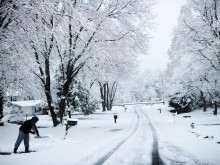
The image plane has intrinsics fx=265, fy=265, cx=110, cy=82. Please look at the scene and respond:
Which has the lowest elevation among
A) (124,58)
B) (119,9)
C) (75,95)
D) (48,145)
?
(48,145)

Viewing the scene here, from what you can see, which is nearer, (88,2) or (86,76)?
(88,2)

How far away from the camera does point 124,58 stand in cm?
1997

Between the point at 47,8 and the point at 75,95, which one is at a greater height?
the point at 47,8

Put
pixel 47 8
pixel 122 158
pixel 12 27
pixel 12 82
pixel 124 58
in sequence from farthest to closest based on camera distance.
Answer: pixel 124 58
pixel 12 82
pixel 12 27
pixel 47 8
pixel 122 158

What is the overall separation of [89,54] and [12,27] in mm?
7129

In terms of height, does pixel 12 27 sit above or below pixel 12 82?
above

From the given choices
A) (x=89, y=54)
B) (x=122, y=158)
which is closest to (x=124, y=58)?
(x=89, y=54)

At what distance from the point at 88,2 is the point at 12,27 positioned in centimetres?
881

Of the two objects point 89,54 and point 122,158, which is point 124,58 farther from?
point 122,158

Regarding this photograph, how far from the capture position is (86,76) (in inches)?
950

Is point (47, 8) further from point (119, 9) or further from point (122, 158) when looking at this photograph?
point (119, 9)

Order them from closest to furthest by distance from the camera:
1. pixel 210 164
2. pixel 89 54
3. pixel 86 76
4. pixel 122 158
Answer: pixel 210 164 → pixel 122 158 → pixel 89 54 → pixel 86 76

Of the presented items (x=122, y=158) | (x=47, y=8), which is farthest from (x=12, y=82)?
(x=122, y=158)

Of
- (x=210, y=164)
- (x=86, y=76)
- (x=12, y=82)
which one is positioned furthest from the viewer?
(x=86, y=76)
